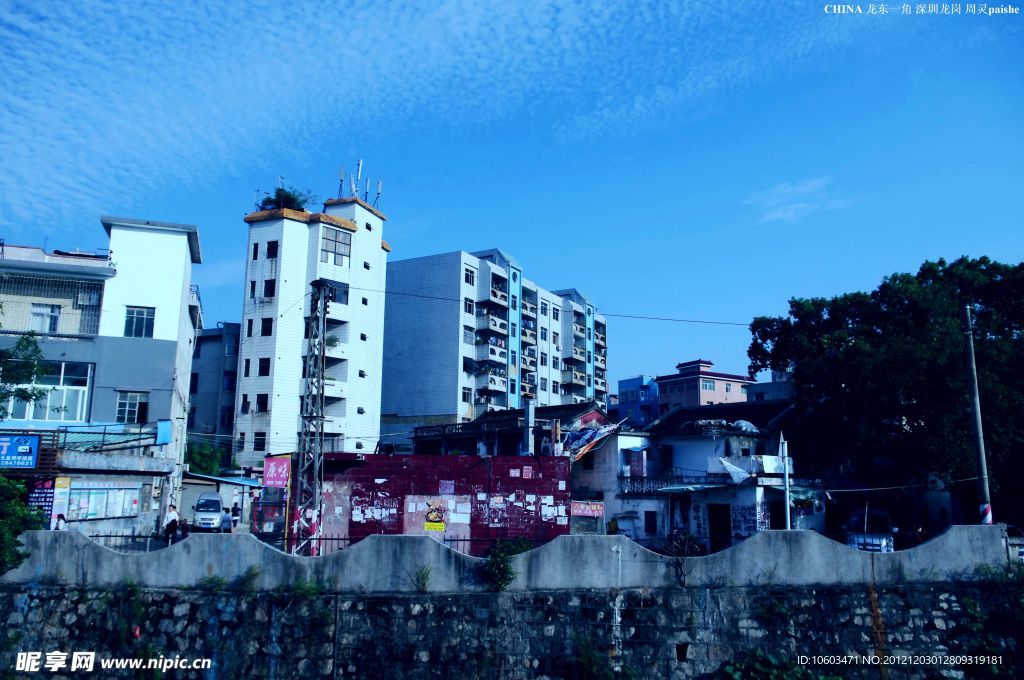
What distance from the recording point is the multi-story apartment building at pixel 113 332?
30516mm

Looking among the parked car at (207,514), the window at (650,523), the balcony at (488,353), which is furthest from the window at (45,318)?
the balcony at (488,353)

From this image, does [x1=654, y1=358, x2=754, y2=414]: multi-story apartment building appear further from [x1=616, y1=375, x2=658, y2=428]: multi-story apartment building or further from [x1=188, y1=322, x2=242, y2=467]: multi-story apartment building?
[x1=188, y1=322, x2=242, y2=467]: multi-story apartment building

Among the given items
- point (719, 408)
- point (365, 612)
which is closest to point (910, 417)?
point (719, 408)

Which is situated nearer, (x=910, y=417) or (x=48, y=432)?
(x=48, y=432)

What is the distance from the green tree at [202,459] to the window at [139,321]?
14646mm

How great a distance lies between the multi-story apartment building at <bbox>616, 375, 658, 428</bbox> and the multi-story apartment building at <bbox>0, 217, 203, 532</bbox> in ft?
173

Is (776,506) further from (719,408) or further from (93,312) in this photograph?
(93,312)

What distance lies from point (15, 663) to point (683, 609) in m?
15.1

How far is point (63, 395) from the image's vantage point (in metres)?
31.8

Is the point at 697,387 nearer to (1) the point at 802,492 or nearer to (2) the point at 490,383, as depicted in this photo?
(2) the point at 490,383

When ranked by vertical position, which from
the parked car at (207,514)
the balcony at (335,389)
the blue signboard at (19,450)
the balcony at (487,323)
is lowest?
the parked car at (207,514)

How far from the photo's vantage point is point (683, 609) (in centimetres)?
1675

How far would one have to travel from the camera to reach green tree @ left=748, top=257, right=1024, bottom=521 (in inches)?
1193

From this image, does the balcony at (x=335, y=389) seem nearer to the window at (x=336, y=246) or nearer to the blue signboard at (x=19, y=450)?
the window at (x=336, y=246)
